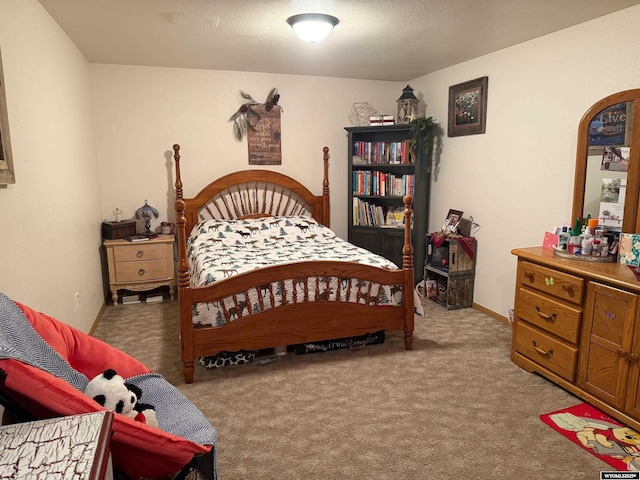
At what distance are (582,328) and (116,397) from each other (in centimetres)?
237

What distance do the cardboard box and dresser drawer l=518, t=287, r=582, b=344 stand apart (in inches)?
137

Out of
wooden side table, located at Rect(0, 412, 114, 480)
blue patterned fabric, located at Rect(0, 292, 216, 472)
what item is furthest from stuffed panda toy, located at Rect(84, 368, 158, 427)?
wooden side table, located at Rect(0, 412, 114, 480)

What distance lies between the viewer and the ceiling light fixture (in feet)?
9.06

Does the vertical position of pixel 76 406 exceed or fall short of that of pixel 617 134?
it falls short

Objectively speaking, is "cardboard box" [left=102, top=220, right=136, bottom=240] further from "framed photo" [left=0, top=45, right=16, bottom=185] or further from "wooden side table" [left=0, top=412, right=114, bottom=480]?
"wooden side table" [left=0, top=412, right=114, bottom=480]

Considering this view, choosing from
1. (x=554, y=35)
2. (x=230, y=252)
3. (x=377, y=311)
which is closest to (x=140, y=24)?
(x=230, y=252)

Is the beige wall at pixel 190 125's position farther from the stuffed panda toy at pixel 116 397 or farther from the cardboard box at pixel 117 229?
the stuffed panda toy at pixel 116 397

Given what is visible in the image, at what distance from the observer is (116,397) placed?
1.53m

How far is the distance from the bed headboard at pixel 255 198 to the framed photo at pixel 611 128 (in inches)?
102

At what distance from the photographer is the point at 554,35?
10.3 ft

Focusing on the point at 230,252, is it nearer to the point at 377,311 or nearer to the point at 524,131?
the point at 377,311

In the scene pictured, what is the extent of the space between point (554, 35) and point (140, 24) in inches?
114

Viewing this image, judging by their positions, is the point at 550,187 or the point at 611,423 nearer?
the point at 611,423

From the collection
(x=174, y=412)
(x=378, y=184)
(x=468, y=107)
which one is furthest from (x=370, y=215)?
(x=174, y=412)
